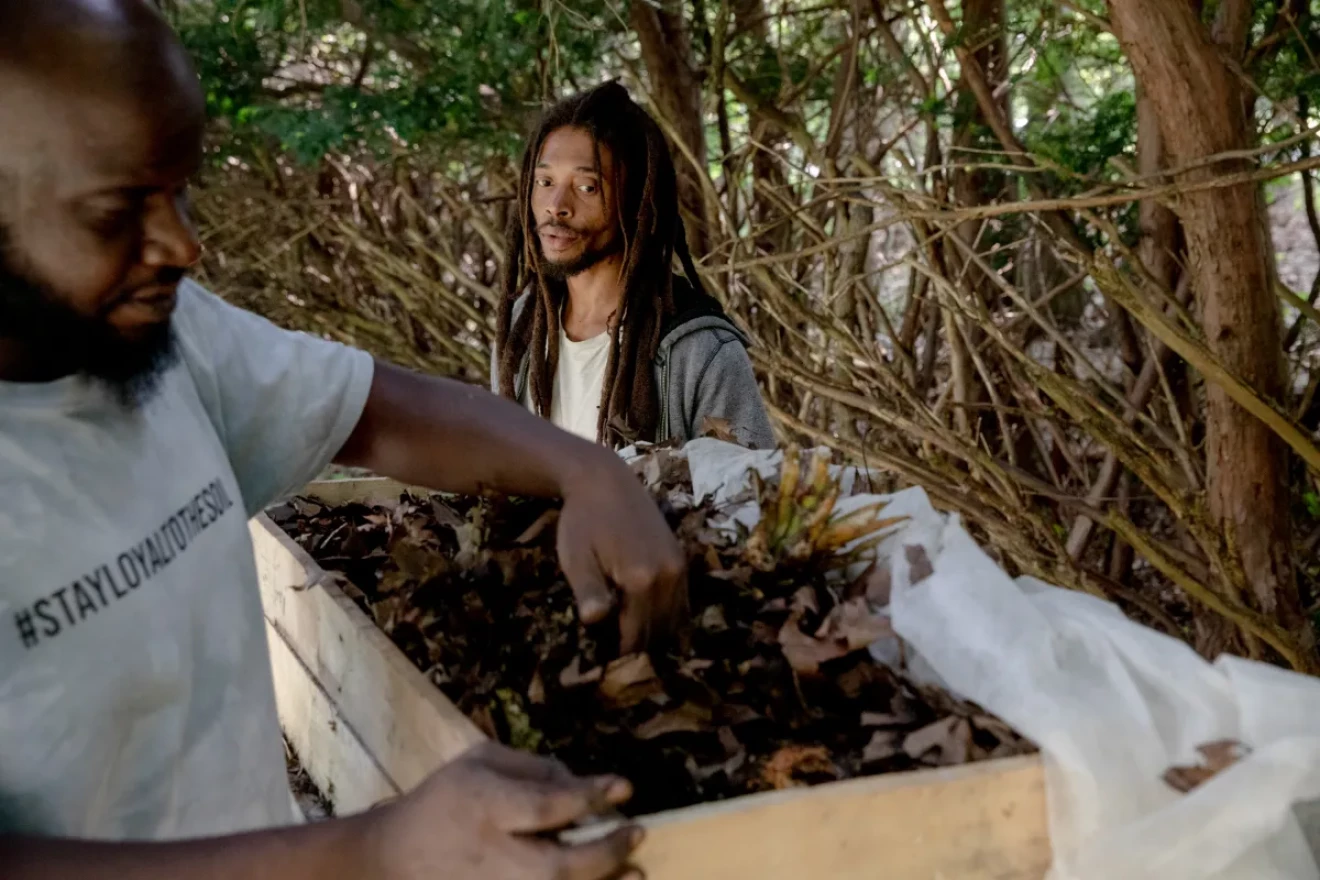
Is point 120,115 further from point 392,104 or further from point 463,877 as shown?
point 392,104

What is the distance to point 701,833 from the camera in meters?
0.79

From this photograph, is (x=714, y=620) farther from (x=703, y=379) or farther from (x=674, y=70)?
(x=674, y=70)

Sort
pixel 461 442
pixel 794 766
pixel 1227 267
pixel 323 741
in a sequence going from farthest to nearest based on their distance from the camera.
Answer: pixel 1227 267, pixel 323 741, pixel 461 442, pixel 794 766

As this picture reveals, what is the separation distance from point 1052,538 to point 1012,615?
5.16 feet

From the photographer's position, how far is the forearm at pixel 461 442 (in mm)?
1116

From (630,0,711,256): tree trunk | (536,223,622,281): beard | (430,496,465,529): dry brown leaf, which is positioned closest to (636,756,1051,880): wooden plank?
(430,496,465,529): dry brown leaf

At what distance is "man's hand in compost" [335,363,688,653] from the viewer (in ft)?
3.35

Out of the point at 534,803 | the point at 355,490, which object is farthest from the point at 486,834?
the point at 355,490

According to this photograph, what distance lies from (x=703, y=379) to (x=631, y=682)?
47.8 inches

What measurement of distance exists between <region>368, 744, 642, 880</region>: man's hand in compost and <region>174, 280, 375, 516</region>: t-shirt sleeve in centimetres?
54

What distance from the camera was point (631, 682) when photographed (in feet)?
3.31

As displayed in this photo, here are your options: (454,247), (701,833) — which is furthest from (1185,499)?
(454,247)

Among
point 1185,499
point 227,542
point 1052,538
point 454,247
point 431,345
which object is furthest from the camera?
point 431,345

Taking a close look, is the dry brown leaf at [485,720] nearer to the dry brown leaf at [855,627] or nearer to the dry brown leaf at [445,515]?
the dry brown leaf at [855,627]
